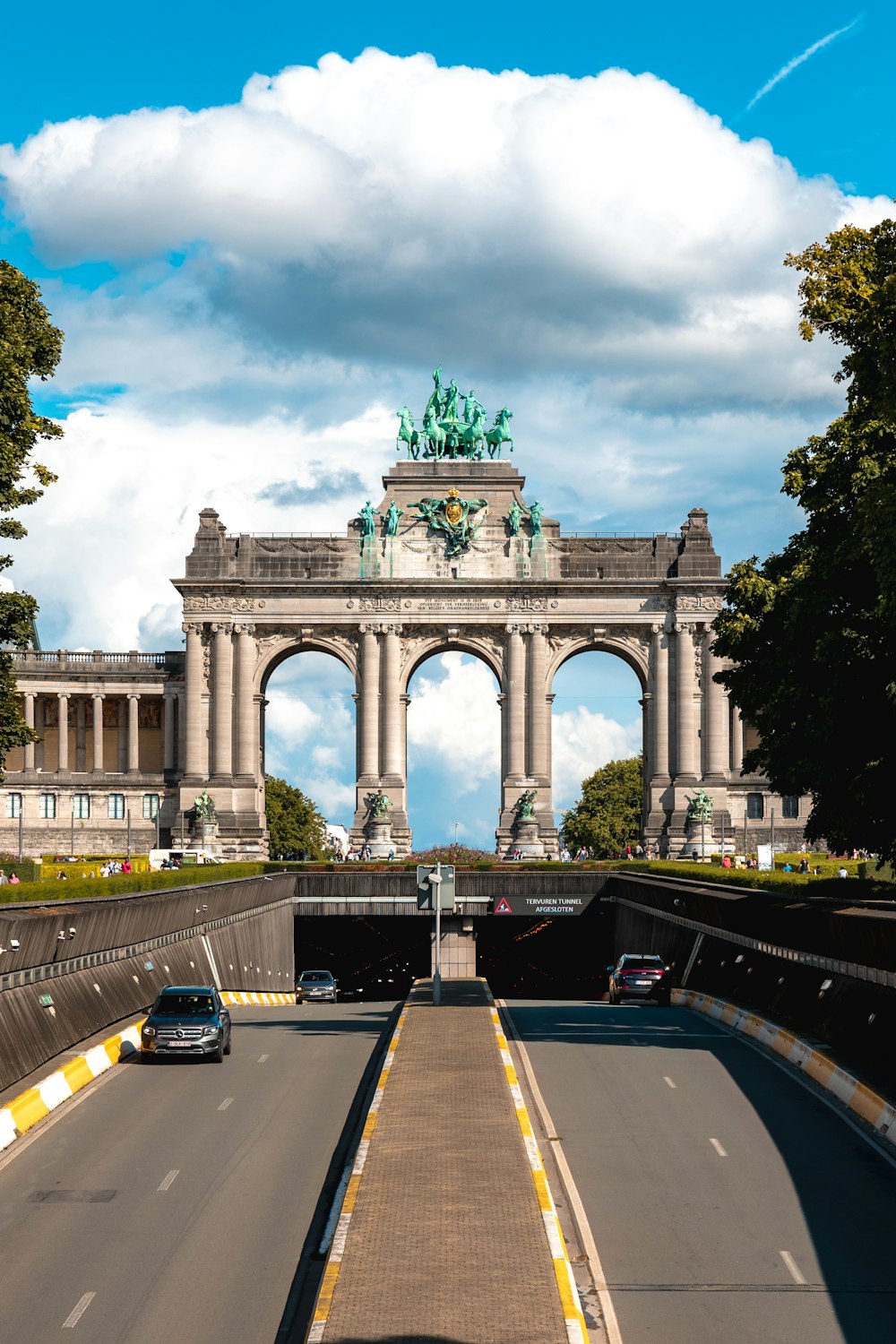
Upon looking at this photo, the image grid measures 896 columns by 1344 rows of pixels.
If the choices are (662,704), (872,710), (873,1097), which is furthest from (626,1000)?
(662,704)

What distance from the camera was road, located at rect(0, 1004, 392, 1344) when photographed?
16.9 metres

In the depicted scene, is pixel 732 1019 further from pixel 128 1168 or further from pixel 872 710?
pixel 128 1168

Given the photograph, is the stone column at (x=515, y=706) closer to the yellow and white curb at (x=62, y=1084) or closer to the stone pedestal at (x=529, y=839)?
the stone pedestal at (x=529, y=839)

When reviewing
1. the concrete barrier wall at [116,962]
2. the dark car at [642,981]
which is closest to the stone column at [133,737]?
the concrete barrier wall at [116,962]

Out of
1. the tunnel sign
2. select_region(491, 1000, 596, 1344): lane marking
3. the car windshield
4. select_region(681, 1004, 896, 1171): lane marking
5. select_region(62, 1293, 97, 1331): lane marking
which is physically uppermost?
the car windshield

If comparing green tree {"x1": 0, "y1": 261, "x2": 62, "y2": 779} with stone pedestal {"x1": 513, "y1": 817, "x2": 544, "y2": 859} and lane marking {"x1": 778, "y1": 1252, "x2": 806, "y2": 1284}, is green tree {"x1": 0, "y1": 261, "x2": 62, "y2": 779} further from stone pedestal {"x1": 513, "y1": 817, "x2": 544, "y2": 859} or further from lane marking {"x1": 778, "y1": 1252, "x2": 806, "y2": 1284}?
stone pedestal {"x1": 513, "y1": 817, "x2": 544, "y2": 859}

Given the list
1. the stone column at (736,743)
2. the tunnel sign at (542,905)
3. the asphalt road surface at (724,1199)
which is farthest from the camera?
the stone column at (736,743)

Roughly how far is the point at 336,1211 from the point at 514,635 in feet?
299

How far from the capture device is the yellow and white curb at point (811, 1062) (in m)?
26.4

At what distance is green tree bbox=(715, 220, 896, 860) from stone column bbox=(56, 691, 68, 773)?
7364cm

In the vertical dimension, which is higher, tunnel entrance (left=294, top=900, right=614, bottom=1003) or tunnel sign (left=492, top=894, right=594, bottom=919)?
tunnel sign (left=492, top=894, right=594, bottom=919)

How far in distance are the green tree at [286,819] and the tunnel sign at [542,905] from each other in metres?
63.3

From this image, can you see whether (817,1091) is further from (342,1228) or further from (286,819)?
(286,819)

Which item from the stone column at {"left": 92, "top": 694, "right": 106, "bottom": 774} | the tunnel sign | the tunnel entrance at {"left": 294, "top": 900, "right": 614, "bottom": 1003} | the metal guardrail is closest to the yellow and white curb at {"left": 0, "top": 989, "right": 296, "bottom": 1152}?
the metal guardrail
